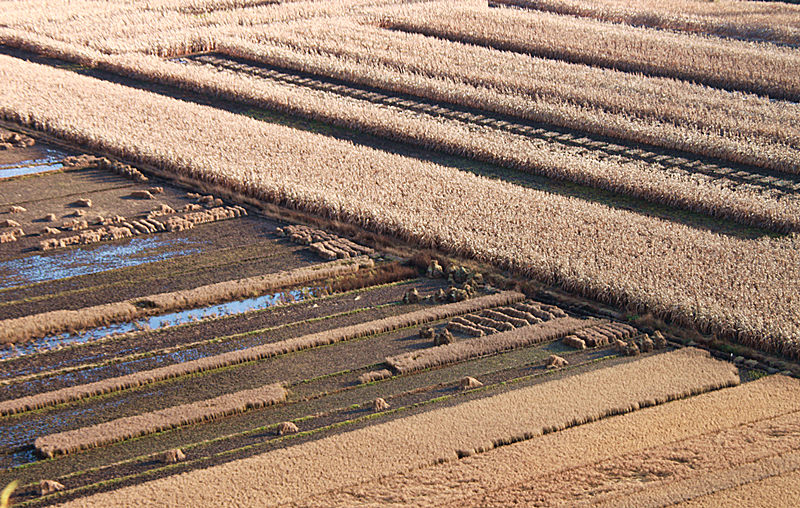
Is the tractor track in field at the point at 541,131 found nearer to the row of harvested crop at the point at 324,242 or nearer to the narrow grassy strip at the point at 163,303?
the row of harvested crop at the point at 324,242

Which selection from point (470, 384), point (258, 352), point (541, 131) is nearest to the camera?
point (470, 384)

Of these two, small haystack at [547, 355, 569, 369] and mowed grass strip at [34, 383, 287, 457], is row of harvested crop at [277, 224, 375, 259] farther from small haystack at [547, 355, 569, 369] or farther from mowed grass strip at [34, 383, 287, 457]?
small haystack at [547, 355, 569, 369]

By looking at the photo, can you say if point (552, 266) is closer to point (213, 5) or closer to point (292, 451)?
point (292, 451)

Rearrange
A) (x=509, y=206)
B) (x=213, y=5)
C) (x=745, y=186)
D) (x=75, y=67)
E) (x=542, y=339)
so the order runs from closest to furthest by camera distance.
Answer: (x=542, y=339), (x=509, y=206), (x=745, y=186), (x=75, y=67), (x=213, y=5)

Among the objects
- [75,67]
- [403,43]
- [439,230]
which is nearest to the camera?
[439,230]

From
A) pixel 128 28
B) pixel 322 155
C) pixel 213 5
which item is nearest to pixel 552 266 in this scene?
pixel 322 155

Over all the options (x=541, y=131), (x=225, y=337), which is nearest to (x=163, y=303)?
(x=225, y=337)

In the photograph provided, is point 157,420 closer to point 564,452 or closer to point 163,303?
point 163,303
